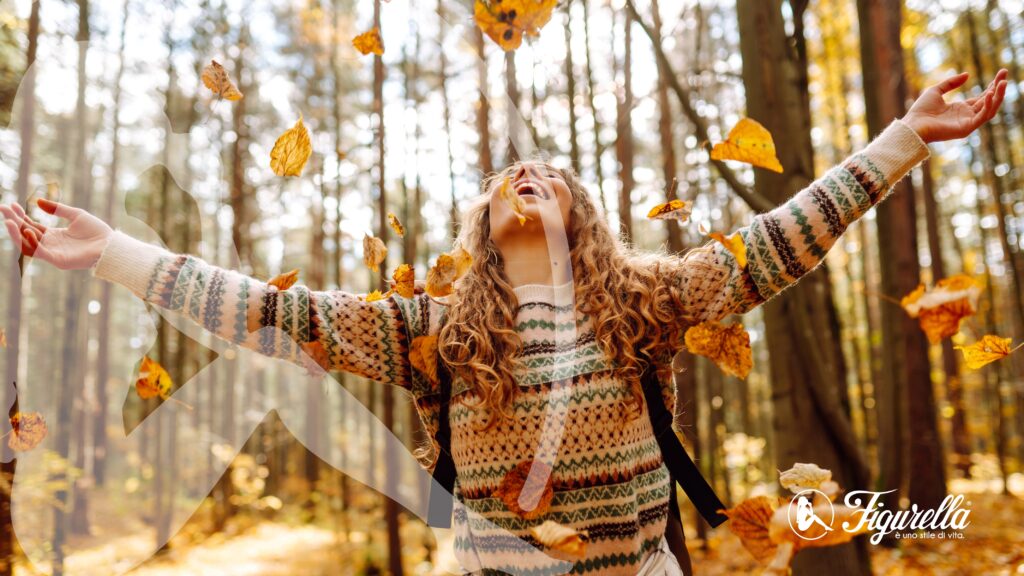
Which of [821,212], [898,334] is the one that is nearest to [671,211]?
[821,212]

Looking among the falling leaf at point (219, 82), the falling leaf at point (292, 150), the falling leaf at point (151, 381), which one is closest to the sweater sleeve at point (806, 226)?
the falling leaf at point (292, 150)

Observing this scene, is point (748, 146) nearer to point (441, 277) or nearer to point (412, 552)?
point (441, 277)

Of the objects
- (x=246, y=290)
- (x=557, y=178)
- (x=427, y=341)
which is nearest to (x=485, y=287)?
(x=427, y=341)

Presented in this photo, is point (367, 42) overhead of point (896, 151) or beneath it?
overhead

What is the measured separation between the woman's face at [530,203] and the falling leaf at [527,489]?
617mm

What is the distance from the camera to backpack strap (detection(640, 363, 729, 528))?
1.53 meters

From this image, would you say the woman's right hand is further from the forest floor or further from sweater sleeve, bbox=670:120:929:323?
the forest floor

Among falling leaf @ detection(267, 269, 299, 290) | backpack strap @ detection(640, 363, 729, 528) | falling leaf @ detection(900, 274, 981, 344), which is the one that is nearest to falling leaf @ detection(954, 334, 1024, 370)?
falling leaf @ detection(900, 274, 981, 344)

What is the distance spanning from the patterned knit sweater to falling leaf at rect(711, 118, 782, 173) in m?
0.25

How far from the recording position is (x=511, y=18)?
6.13ft

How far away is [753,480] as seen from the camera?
1002 centimetres

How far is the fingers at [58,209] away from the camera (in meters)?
1.36

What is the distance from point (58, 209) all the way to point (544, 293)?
3.82 feet

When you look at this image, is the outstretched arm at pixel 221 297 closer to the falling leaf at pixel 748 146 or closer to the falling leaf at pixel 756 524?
the falling leaf at pixel 756 524
